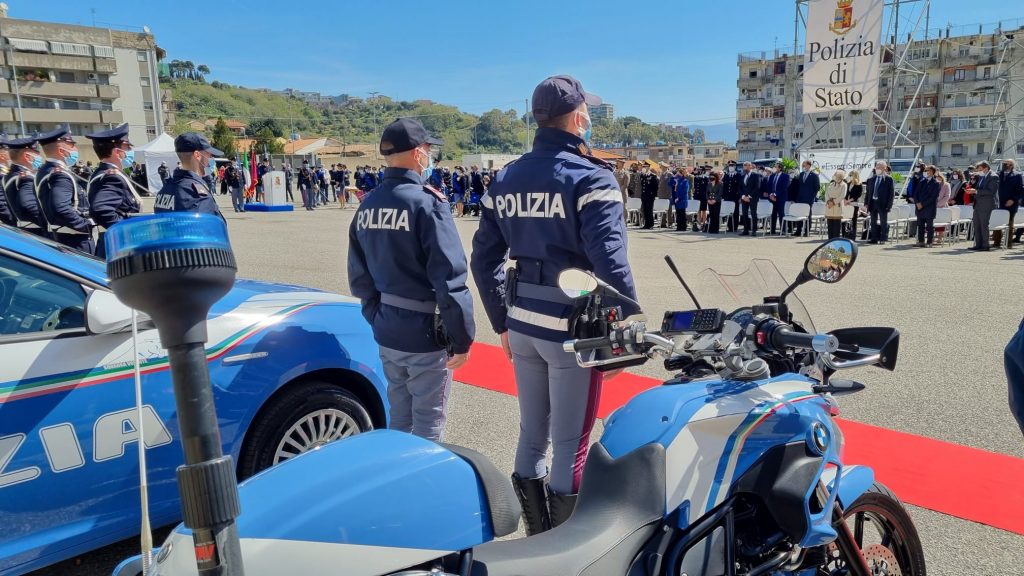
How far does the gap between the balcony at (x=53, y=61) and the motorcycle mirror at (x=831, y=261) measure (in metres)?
98.0

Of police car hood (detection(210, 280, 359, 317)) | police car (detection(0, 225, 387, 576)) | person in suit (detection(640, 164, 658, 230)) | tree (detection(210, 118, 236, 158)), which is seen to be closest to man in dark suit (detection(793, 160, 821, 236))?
person in suit (detection(640, 164, 658, 230))

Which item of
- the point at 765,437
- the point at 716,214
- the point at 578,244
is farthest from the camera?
the point at 716,214

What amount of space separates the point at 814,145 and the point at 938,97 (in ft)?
228

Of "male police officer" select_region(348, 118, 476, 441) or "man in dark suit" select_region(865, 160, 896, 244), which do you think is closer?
"male police officer" select_region(348, 118, 476, 441)

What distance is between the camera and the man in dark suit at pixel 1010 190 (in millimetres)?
13703

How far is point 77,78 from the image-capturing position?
3268 inches

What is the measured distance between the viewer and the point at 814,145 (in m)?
27.1

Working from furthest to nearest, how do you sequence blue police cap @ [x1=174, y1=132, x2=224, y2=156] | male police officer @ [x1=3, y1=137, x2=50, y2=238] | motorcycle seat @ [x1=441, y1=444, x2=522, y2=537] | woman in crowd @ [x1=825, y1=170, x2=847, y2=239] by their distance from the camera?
1. woman in crowd @ [x1=825, y1=170, x2=847, y2=239]
2. male police officer @ [x1=3, y1=137, x2=50, y2=238]
3. blue police cap @ [x1=174, y1=132, x2=224, y2=156]
4. motorcycle seat @ [x1=441, y1=444, x2=522, y2=537]

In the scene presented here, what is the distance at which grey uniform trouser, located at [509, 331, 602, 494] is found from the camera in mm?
2680

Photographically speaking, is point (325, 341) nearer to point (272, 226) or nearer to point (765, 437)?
point (765, 437)

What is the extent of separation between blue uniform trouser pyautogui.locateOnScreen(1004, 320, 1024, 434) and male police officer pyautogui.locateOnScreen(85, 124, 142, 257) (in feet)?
22.4

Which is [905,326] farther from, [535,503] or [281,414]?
[281,414]

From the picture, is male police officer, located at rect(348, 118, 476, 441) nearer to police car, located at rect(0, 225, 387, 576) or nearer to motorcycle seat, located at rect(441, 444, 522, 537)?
police car, located at rect(0, 225, 387, 576)

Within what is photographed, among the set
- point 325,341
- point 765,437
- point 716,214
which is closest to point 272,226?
point 716,214
